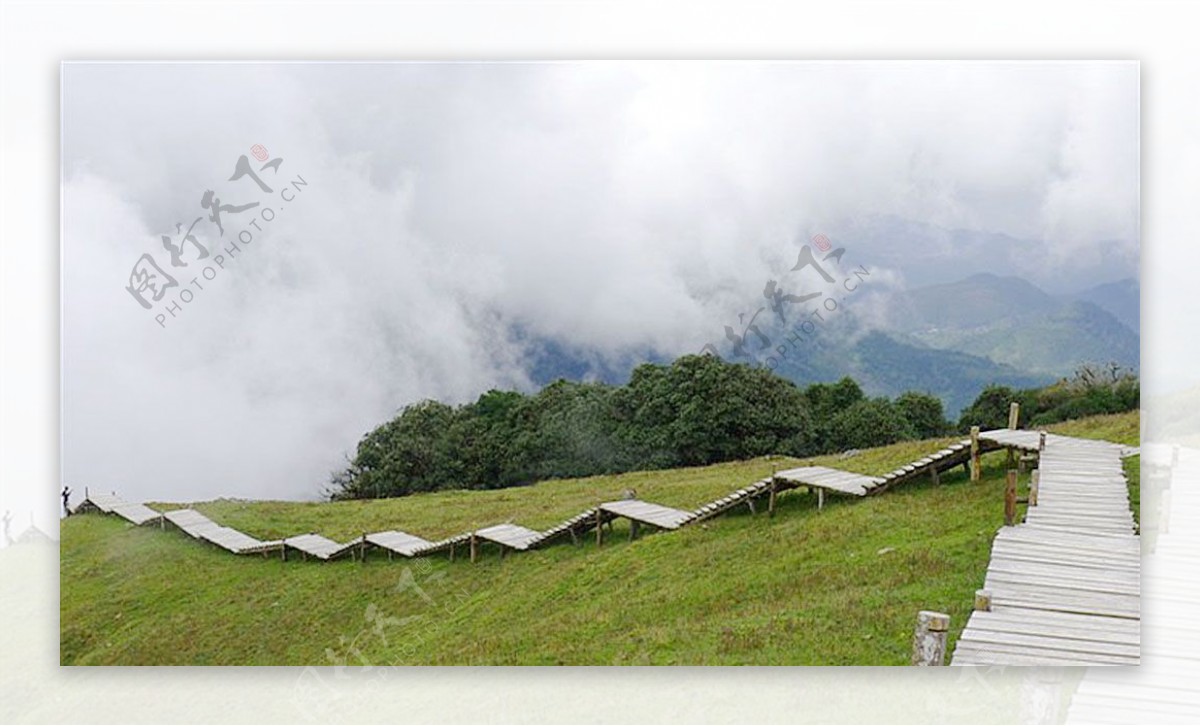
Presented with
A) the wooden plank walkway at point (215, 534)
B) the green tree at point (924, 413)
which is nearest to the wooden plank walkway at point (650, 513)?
the green tree at point (924, 413)

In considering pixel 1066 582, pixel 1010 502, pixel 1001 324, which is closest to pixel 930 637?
pixel 1066 582

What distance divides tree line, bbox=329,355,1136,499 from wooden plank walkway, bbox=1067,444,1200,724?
0.92 meters

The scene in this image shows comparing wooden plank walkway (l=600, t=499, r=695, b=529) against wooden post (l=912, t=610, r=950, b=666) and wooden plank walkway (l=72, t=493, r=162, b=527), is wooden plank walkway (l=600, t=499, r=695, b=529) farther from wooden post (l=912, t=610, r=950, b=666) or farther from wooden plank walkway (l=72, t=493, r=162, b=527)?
wooden plank walkway (l=72, t=493, r=162, b=527)

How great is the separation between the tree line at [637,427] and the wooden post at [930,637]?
2842 millimetres

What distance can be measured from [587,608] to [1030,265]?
4.32 m

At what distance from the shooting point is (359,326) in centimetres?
824

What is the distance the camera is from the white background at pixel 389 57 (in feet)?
24.7

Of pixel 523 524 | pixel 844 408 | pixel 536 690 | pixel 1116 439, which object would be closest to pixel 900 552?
pixel 844 408

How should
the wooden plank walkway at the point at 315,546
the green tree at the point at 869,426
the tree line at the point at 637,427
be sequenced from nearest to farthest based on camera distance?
the tree line at the point at 637,427
the green tree at the point at 869,426
the wooden plank walkway at the point at 315,546

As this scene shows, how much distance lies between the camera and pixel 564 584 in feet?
29.5

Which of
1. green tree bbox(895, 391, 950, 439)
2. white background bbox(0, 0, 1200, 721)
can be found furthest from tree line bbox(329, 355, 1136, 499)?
white background bbox(0, 0, 1200, 721)

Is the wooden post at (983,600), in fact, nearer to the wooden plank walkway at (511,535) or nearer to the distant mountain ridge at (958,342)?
the distant mountain ridge at (958,342)

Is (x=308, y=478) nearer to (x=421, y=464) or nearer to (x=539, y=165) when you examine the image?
(x=421, y=464)

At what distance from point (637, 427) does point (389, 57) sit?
402cm
